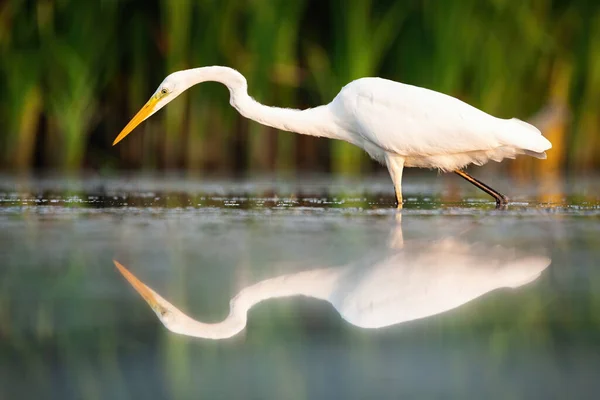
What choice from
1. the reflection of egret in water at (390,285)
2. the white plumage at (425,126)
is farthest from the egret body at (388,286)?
the white plumage at (425,126)

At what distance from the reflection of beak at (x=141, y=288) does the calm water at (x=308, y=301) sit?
29mm

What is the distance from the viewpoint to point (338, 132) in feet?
23.2

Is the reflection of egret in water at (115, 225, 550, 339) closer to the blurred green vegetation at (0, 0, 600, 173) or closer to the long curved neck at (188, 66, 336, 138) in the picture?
the long curved neck at (188, 66, 336, 138)

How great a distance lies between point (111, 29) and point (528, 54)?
4007mm

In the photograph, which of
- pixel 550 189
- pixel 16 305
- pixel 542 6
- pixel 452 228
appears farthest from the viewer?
pixel 542 6

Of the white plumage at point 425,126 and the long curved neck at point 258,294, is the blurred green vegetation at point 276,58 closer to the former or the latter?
the white plumage at point 425,126

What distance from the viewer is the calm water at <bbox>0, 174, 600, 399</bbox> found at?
7.87 ft

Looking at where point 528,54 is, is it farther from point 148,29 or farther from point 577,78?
point 148,29

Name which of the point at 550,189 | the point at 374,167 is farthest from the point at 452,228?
the point at 374,167

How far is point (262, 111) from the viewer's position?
695 cm

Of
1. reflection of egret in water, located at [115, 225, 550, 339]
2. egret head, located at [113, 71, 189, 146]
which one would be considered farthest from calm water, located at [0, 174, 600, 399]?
egret head, located at [113, 71, 189, 146]

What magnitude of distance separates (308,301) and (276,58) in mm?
6502

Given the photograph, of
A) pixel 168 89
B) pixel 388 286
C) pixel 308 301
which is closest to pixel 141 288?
pixel 308 301

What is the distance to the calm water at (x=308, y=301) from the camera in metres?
2.40
